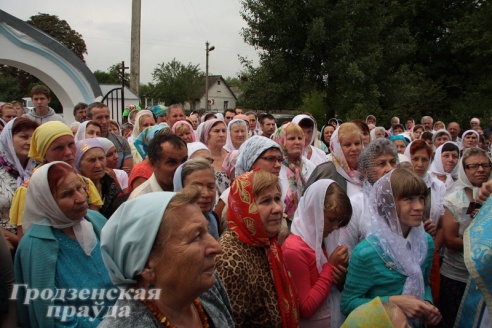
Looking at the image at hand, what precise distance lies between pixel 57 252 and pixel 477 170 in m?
3.79

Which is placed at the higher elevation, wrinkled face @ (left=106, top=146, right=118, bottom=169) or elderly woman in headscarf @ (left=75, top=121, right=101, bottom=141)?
elderly woman in headscarf @ (left=75, top=121, right=101, bottom=141)

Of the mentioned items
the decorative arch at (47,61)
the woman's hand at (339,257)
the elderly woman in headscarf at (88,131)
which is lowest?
the woman's hand at (339,257)

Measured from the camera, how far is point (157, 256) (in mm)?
1868

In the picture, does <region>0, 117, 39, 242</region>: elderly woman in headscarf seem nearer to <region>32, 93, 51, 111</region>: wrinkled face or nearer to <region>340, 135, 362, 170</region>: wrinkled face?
<region>340, 135, 362, 170</region>: wrinkled face

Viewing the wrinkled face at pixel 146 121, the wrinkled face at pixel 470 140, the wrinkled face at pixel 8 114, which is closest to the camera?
the wrinkled face at pixel 146 121

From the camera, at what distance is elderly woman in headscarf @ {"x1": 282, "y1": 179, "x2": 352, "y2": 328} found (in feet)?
9.79

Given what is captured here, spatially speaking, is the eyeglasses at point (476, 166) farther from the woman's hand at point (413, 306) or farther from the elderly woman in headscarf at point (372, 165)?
the woman's hand at point (413, 306)

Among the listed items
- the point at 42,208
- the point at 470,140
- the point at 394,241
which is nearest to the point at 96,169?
the point at 42,208

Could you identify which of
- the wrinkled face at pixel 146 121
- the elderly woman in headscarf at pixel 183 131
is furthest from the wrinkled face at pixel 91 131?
the wrinkled face at pixel 146 121

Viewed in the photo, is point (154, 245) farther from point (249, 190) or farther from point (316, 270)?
point (316, 270)

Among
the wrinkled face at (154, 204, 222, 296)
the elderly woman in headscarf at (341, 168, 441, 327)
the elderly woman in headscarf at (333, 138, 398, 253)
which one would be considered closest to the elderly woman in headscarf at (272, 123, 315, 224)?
the elderly woman in headscarf at (333, 138, 398, 253)

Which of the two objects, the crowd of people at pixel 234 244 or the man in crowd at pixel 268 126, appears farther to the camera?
the man in crowd at pixel 268 126

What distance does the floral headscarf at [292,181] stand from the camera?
4.56m

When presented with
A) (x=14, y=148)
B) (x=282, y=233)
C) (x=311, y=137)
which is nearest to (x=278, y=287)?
(x=282, y=233)
